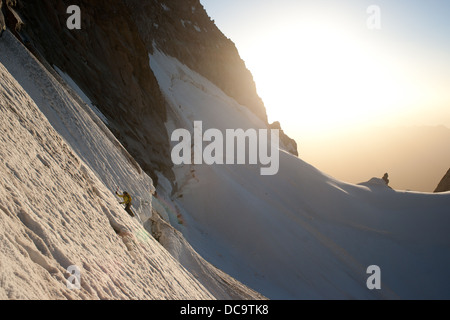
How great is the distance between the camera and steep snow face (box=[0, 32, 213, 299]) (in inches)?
180

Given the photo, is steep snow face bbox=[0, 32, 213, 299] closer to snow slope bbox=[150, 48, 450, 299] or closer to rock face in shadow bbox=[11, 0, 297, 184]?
rock face in shadow bbox=[11, 0, 297, 184]

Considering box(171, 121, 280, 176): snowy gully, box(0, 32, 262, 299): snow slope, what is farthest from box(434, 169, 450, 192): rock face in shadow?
box(0, 32, 262, 299): snow slope

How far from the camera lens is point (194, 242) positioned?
24.5m

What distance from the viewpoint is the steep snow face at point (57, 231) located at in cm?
457

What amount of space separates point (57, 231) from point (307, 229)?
100ft

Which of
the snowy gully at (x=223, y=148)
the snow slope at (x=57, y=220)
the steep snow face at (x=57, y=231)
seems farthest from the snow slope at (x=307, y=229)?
the steep snow face at (x=57, y=231)

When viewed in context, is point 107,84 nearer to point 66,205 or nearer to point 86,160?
point 86,160

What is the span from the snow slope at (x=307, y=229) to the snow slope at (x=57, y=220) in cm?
1467

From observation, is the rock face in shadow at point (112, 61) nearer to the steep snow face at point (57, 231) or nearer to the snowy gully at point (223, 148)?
the snowy gully at point (223, 148)

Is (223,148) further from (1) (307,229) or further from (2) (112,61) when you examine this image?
(2) (112,61)

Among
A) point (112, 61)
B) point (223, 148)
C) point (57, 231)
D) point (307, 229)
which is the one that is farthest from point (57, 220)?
point (223, 148)

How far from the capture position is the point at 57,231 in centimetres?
566
